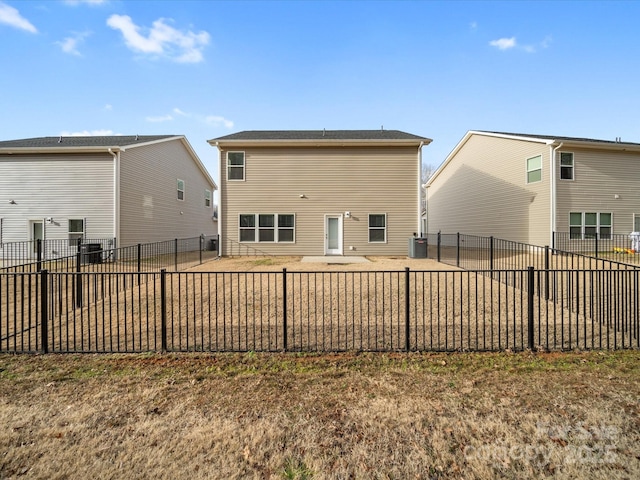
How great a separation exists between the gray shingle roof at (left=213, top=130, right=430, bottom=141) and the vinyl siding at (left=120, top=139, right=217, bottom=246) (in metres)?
5.15

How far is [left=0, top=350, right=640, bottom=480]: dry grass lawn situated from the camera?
2430 mm

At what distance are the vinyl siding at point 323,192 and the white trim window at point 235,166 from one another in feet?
0.78

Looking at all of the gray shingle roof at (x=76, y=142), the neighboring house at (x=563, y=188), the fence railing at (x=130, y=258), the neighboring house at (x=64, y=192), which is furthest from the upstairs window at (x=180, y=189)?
the neighboring house at (x=563, y=188)

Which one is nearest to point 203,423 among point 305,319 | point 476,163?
point 305,319

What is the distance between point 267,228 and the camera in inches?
684

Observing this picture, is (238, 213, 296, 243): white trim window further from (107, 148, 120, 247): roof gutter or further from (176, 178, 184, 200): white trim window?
(176, 178, 184, 200): white trim window

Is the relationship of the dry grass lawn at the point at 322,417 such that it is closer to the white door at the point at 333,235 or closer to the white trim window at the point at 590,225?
the white door at the point at 333,235

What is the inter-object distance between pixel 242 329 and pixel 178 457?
3.13 metres

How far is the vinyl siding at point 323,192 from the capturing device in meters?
17.3

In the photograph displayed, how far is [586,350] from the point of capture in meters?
4.57

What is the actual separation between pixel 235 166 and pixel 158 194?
6.16 metres

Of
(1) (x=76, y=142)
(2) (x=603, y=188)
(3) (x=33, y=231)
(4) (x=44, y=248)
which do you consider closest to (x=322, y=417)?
(4) (x=44, y=248)

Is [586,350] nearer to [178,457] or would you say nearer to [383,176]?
[178,457]

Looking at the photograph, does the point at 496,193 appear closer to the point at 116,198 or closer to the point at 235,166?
the point at 235,166
